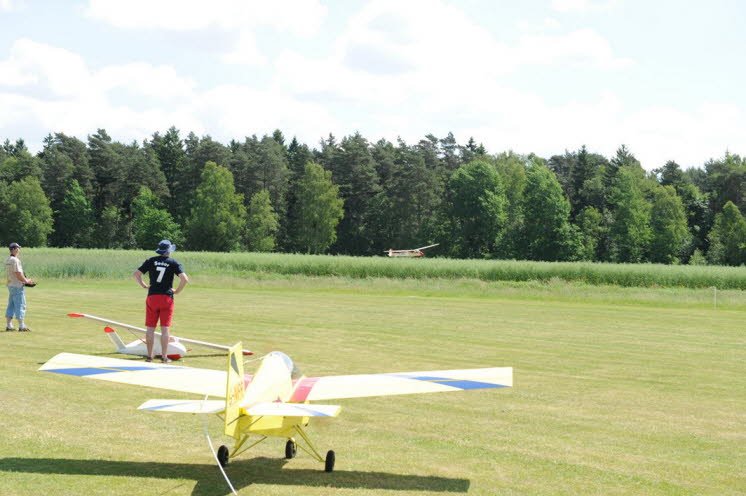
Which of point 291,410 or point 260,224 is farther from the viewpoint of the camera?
point 260,224

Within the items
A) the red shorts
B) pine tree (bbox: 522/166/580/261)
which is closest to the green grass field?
the red shorts

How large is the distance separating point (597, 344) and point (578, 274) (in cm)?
2798

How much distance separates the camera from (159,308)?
12023 mm

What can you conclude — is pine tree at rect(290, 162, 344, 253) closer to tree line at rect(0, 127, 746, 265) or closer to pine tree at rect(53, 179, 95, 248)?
tree line at rect(0, 127, 746, 265)

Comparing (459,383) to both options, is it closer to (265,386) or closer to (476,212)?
(265,386)

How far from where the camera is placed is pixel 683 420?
9.55m

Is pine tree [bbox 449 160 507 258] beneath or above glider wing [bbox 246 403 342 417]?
above

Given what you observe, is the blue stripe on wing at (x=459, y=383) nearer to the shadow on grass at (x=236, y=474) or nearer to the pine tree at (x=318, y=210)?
the shadow on grass at (x=236, y=474)

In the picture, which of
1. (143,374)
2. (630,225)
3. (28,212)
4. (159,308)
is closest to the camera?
(143,374)

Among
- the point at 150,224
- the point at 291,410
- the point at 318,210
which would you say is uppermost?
the point at 318,210

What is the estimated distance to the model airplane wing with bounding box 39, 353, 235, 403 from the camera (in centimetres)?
690

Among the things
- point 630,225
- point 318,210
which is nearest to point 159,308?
point 630,225

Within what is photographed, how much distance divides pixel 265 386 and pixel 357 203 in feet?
330

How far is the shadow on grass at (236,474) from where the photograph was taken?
21.5 feet
